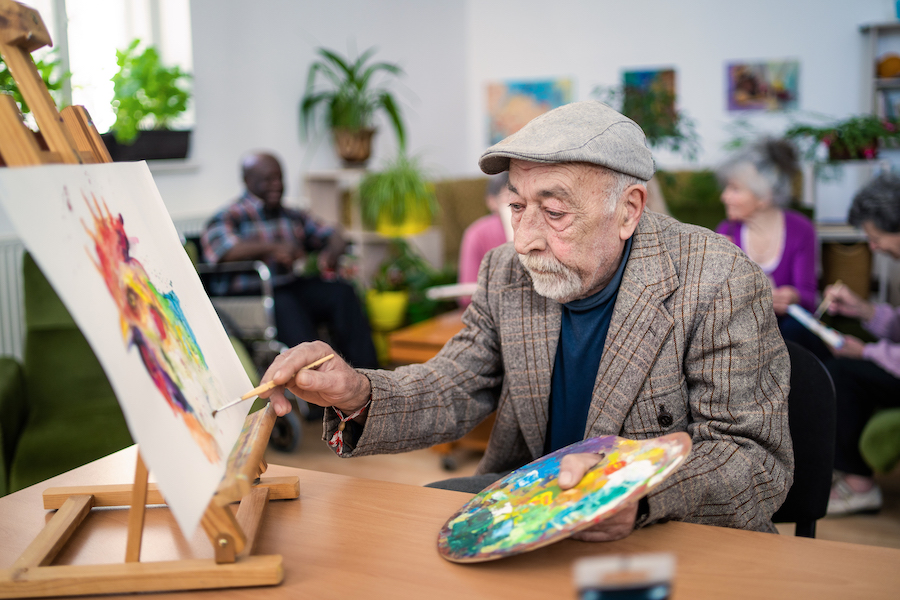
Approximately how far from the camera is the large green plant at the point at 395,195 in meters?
4.52

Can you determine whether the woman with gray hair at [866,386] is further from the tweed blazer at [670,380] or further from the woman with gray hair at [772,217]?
the tweed blazer at [670,380]

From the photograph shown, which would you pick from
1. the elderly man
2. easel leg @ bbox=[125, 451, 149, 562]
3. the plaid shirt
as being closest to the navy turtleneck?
the elderly man

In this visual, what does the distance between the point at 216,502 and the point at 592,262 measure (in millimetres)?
677

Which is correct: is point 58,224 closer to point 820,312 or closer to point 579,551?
point 579,551

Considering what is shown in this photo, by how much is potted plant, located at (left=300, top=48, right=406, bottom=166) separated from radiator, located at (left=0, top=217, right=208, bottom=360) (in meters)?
2.10

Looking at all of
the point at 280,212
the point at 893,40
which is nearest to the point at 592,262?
the point at 280,212

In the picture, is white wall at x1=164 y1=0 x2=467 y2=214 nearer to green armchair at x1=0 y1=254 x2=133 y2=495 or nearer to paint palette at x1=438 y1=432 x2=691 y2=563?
green armchair at x1=0 y1=254 x2=133 y2=495

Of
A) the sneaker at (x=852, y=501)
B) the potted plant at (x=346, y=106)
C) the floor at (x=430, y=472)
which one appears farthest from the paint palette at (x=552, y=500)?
the potted plant at (x=346, y=106)

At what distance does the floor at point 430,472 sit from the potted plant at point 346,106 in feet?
6.73

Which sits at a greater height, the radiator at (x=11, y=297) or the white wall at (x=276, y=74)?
the white wall at (x=276, y=74)

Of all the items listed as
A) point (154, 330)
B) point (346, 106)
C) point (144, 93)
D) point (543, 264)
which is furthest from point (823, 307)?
point (144, 93)

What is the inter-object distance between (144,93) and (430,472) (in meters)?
2.28

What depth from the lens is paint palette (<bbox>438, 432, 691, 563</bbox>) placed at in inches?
29.5

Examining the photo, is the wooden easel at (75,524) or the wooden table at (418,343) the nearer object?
the wooden easel at (75,524)
